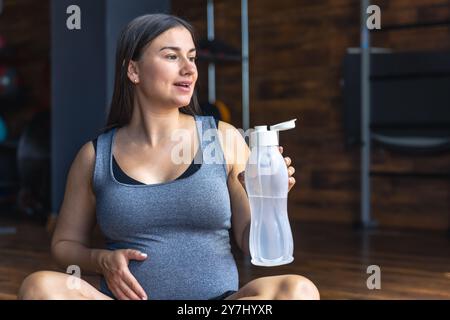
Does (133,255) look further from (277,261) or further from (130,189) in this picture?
(277,261)

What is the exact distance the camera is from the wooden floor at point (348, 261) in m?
1.87

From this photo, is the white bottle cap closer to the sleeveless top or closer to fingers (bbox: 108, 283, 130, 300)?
the sleeveless top

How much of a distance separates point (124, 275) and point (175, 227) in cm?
11

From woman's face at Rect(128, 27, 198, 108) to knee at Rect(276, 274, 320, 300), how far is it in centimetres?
32

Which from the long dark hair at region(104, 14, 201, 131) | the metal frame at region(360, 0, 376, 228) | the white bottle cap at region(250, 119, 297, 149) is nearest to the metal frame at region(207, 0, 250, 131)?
the metal frame at region(360, 0, 376, 228)

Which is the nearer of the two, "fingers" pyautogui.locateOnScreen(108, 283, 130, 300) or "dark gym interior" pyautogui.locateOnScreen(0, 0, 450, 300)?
"fingers" pyautogui.locateOnScreen(108, 283, 130, 300)

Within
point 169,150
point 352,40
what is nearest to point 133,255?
point 169,150

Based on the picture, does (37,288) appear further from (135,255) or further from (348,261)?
(348,261)

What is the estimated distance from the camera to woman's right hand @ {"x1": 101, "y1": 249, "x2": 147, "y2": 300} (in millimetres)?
1065

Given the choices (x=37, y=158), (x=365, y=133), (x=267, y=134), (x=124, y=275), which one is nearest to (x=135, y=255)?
(x=124, y=275)

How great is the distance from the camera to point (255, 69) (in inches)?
148

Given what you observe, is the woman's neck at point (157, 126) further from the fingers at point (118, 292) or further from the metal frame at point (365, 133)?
the metal frame at point (365, 133)
